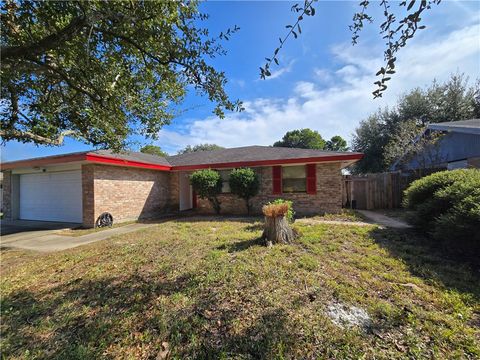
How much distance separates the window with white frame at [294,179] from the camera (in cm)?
998

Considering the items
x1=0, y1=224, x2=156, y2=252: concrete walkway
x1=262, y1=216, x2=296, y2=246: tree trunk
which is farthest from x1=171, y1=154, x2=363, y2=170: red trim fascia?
x1=262, y1=216, x2=296, y2=246: tree trunk

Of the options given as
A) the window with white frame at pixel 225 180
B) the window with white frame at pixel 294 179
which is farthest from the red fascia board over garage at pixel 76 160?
the window with white frame at pixel 294 179

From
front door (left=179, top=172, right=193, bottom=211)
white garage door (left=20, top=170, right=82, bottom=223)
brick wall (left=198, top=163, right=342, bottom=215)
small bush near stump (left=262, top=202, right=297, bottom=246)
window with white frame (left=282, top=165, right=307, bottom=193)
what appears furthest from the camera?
front door (left=179, top=172, right=193, bottom=211)

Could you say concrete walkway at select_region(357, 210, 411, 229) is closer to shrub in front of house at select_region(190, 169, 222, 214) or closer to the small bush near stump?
the small bush near stump

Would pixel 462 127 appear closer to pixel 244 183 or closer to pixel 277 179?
pixel 277 179

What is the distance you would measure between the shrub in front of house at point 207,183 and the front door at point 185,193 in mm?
2629

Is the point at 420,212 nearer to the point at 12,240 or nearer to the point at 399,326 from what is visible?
the point at 399,326

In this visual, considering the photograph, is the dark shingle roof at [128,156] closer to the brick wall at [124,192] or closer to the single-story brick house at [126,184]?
the single-story brick house at [126,184]

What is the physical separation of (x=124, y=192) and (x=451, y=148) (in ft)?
56.6

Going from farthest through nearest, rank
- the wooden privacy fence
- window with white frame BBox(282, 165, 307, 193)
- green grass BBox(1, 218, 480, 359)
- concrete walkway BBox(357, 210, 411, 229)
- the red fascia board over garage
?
1. the wooden privacy fence
2. window with white frame BBox(282, 165, 307, 193)
3. the red fascia board over garage
4. concrete walkway BBox(357, 210, 411, 229)
5. green grass BBox(1, 218, 480, 359)

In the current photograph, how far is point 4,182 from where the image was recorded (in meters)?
11.2

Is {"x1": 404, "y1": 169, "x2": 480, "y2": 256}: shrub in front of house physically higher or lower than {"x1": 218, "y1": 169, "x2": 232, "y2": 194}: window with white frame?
lower

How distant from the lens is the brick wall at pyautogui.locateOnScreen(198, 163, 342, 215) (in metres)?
9.34

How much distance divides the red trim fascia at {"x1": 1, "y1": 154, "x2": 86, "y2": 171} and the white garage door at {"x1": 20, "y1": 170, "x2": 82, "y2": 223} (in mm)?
782
